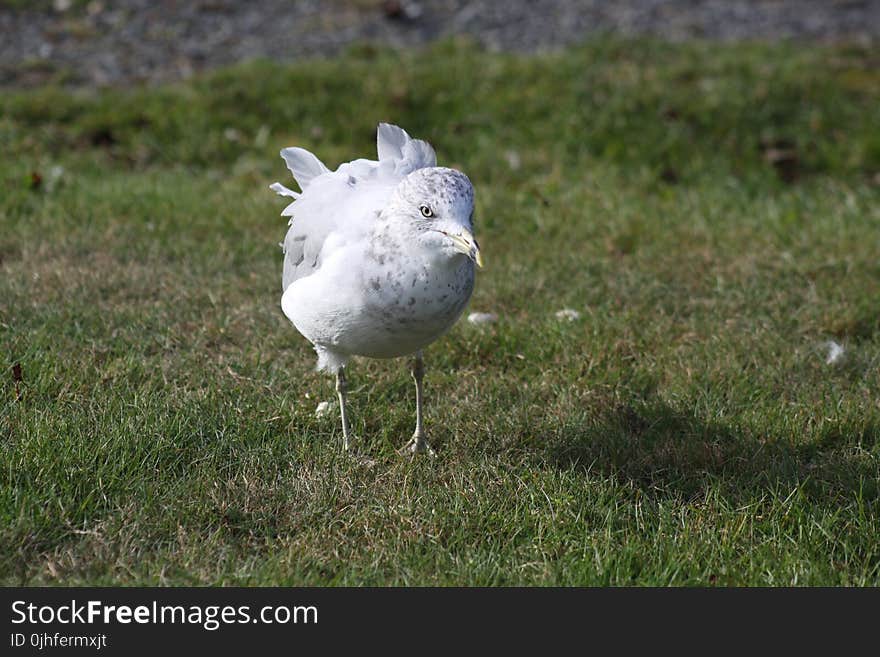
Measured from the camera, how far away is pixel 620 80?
831 centimetres

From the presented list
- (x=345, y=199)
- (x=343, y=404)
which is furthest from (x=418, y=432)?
(x=345, y=199)

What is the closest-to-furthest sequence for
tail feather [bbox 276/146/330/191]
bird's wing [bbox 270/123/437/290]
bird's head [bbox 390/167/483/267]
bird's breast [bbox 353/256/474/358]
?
bird's head [bbox 390/167/483/267] → bird's breast [bbox 353/256/474/358] → bird's wing [bbox 270/123/437/290] → tail feather [bbox 276/146/330/191]

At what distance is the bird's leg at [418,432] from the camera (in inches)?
170

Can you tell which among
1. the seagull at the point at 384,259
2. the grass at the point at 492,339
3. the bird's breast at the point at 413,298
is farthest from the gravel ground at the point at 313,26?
the bird's breast at the point at 413,298

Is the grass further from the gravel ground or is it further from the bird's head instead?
the bird's head

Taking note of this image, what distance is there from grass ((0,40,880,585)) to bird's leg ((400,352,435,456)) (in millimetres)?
73

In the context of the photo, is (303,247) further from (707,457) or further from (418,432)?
(707,457)

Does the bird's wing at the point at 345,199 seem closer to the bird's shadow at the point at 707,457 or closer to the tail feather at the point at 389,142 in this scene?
the tail feather at the point at 389,142

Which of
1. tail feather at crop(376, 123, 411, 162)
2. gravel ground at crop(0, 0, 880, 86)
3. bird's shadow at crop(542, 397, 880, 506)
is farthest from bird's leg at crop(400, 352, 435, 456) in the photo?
gravel ground at crop(0, 0, 880, 86)

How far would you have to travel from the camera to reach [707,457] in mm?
4254

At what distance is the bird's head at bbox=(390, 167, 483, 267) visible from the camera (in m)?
3.47

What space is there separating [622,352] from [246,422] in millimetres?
1898

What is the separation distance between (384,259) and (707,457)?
1612 mm

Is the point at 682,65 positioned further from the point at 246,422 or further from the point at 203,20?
the point at 246,422
